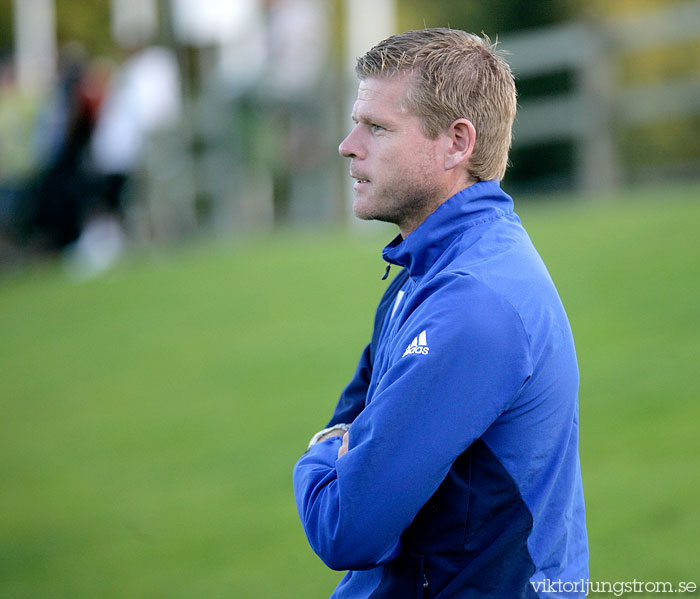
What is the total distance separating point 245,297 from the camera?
1080 centimetres

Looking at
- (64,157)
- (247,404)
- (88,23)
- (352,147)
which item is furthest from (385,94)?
(88,23)

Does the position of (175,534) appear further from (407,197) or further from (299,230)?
(299,230)

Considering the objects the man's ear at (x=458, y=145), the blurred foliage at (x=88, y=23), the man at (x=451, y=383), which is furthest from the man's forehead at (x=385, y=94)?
the blurred foliage at (x=88, y=23)

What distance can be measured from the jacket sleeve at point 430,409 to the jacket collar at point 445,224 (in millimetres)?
248

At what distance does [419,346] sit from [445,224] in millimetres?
397

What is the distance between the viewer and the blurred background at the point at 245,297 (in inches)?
227

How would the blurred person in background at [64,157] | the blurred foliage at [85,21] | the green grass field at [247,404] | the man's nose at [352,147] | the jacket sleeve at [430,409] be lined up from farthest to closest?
the blurred foliage at [85,21] < the blurred person in background at [64,157] < the green grass field at [247,404] < the man's nose at [352,147] < the jacket sleeve at [430,409]

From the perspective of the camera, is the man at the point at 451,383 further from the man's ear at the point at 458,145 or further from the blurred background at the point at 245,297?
the blurred background at the point at 245,297

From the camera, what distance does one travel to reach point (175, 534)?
6.06m

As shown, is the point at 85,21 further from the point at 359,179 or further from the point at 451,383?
the point at 451,383

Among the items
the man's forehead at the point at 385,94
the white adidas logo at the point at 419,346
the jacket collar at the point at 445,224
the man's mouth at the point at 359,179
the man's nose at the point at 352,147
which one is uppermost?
the man's forehead at the point at 385,94

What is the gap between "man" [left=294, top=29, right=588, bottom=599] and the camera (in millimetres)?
2133

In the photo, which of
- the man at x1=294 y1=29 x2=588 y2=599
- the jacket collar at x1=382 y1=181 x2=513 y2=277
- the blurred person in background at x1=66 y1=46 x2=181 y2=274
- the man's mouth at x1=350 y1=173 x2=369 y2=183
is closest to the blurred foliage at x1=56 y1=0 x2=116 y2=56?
the blurred person in background at x1=66 y1=46 x2=181 y2=274

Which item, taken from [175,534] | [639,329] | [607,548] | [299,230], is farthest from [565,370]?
[299,230]
